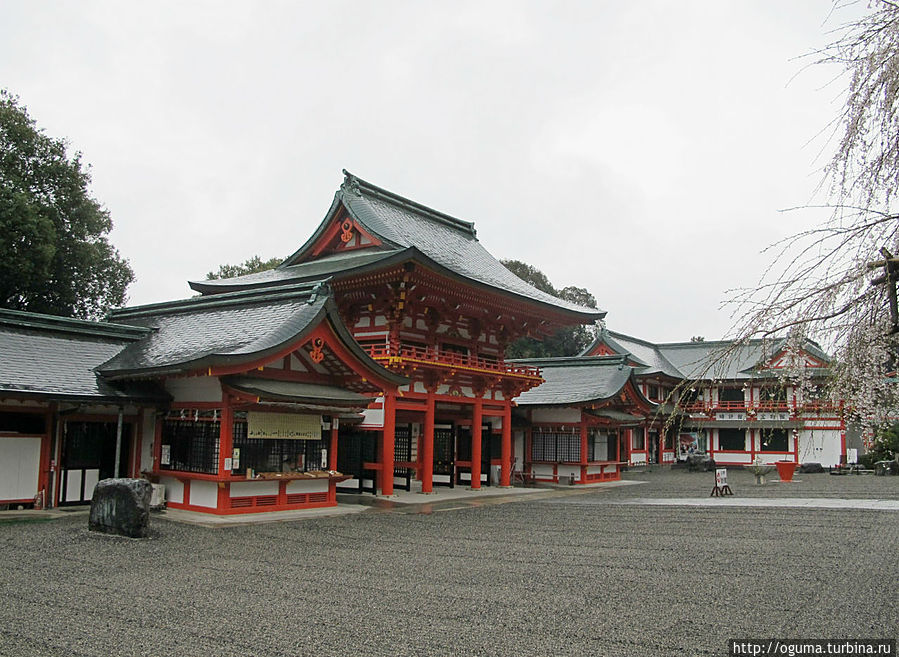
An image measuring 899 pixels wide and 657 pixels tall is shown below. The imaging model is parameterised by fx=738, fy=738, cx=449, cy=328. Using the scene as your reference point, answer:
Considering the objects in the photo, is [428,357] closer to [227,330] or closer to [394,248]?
[394,248]

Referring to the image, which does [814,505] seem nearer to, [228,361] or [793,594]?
[793,594]

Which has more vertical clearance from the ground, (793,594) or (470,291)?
(470,291)

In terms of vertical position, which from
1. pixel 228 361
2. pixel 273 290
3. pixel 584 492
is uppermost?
pixel 273 290

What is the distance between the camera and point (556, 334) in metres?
59.8

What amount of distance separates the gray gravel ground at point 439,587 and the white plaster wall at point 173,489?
212cm

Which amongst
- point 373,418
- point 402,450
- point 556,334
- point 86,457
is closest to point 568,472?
point 402,450

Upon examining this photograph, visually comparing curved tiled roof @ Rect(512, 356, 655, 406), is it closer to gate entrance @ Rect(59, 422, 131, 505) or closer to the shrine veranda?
the shrine veranda

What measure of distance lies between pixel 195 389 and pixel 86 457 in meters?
2.95

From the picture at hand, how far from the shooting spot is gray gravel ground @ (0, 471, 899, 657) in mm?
7070

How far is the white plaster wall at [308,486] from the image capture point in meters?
17.0

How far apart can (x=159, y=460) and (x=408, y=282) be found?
26.4 feet

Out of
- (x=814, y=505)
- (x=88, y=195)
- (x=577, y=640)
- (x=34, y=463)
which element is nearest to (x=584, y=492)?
(x=814, y=505)

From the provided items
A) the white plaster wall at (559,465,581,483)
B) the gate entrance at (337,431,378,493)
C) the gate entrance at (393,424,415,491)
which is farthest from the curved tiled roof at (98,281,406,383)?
the white plaster wall at (559,465,581,483)

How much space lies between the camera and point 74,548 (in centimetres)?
1152
